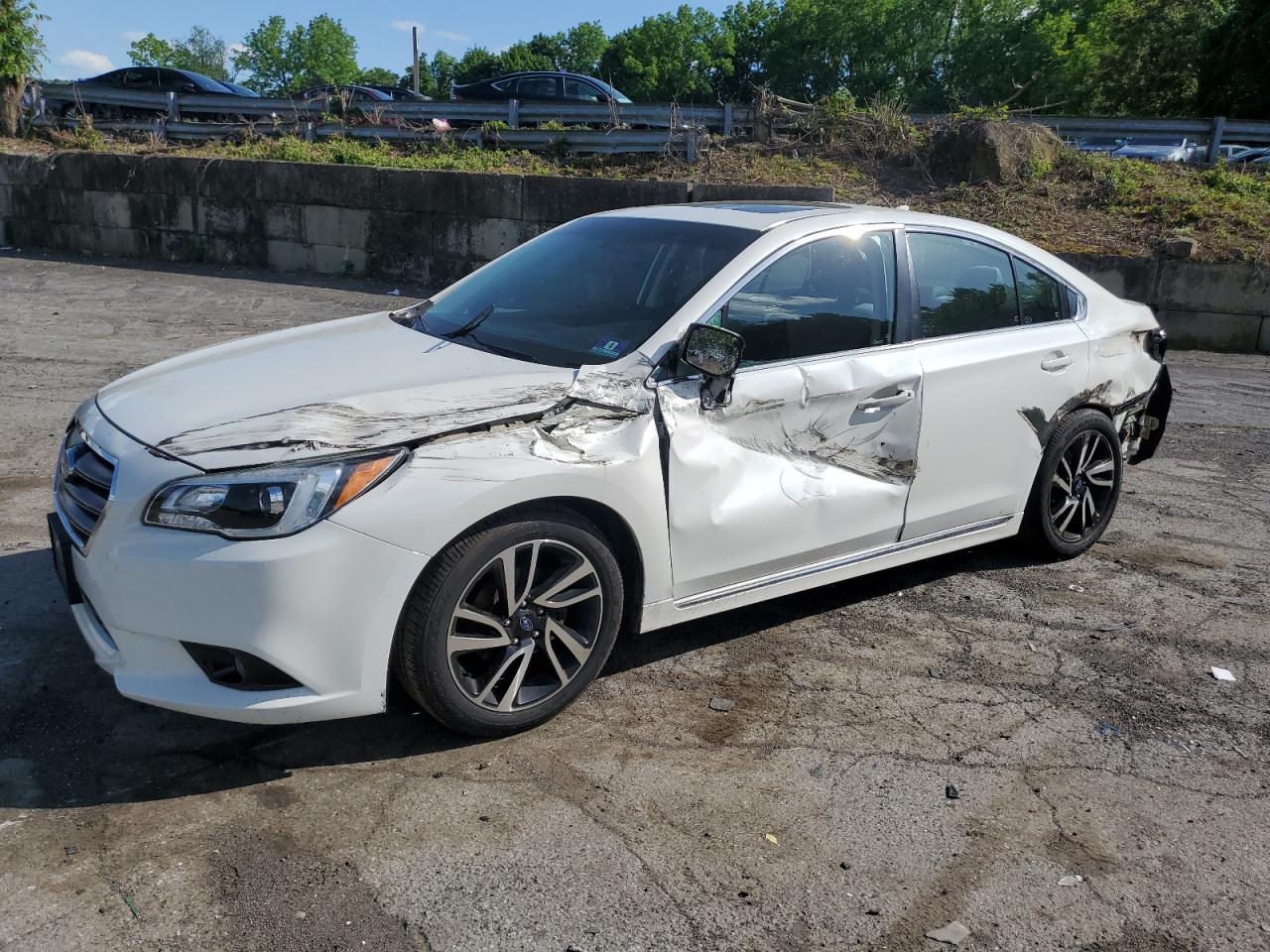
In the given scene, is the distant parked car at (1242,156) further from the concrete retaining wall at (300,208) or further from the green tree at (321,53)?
the green tree at (321,53)

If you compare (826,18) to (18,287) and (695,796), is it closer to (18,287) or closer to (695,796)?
(18,287)

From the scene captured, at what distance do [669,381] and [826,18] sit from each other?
83380 millimetres

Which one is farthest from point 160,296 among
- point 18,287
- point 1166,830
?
point 1166,830

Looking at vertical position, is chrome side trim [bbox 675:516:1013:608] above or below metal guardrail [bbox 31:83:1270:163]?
below

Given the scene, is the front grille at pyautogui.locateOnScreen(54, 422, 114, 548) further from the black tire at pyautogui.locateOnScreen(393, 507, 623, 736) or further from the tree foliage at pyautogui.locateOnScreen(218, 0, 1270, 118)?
the tree foliage at pyautogui.locateOnScreen(218, 0, 1270, 118)

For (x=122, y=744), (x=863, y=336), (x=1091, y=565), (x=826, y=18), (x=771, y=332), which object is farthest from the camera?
(x=826, y=18)

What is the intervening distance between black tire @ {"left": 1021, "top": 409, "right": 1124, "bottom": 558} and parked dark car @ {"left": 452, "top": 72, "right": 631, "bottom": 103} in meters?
17.8

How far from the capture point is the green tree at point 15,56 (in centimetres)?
1688

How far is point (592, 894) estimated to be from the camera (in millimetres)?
2744

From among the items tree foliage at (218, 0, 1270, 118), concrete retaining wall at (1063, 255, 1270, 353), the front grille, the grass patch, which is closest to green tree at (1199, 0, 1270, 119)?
tree foliage at (218, 0, 1270, 118)

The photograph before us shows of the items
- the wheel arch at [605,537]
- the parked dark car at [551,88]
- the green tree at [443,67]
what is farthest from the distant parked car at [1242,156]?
the green tree at [443,67]

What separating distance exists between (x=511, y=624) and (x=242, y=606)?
82cm

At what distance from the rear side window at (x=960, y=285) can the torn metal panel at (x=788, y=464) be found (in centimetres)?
32

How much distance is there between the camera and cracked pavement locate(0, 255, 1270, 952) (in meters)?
2.67
